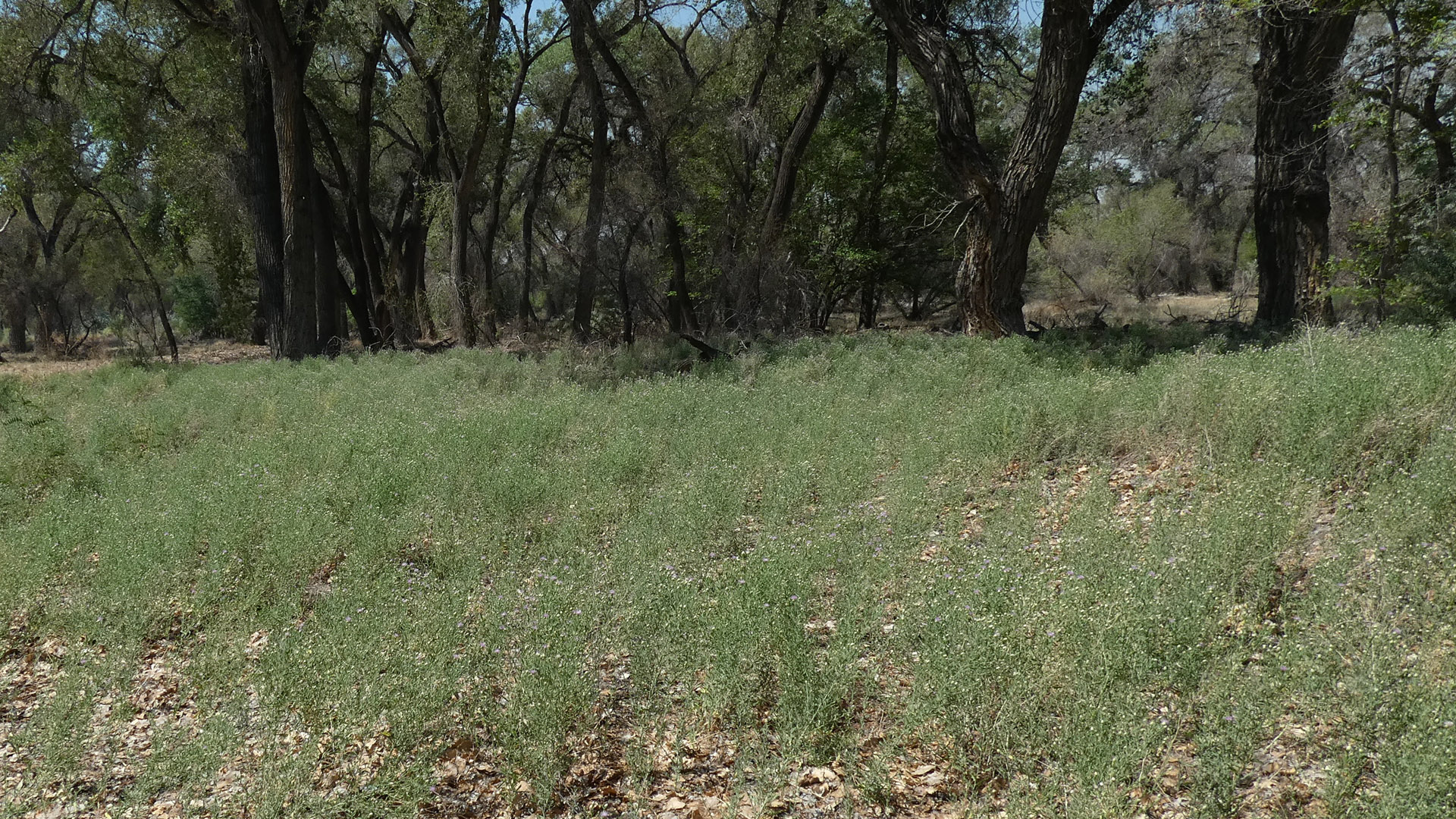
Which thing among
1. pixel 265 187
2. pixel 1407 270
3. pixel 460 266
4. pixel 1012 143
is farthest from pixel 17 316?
pixel 1407 270

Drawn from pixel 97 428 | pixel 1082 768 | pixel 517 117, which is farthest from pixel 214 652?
pixel 517 117

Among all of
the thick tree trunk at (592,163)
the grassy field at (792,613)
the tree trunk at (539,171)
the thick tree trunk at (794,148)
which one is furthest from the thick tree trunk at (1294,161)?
the tree trunk at (539,171)

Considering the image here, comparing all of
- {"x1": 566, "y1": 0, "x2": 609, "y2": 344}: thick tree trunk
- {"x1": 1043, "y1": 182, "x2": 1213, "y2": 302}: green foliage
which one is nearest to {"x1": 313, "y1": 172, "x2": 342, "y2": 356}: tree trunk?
{"x1": 566, "y1": 0, "x2": 609, "y2": 344}: thick tree trunk

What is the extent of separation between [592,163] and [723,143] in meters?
2.71

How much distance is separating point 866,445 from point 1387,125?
8146 millimetres

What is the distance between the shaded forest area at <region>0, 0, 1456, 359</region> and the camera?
10312 millimetres

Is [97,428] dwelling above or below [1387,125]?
below

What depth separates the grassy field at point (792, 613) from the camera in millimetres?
3012

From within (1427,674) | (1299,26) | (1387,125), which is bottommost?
(1427,674)

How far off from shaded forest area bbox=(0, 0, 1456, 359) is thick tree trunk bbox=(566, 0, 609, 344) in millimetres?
66

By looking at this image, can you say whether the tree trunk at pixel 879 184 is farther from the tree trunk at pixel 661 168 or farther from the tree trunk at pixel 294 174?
the tree trunk at pixel 294 174

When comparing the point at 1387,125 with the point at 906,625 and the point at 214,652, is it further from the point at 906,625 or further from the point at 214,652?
the point at 214,652

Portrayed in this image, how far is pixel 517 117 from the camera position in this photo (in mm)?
23172

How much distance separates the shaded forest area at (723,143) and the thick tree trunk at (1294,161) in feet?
0.13
